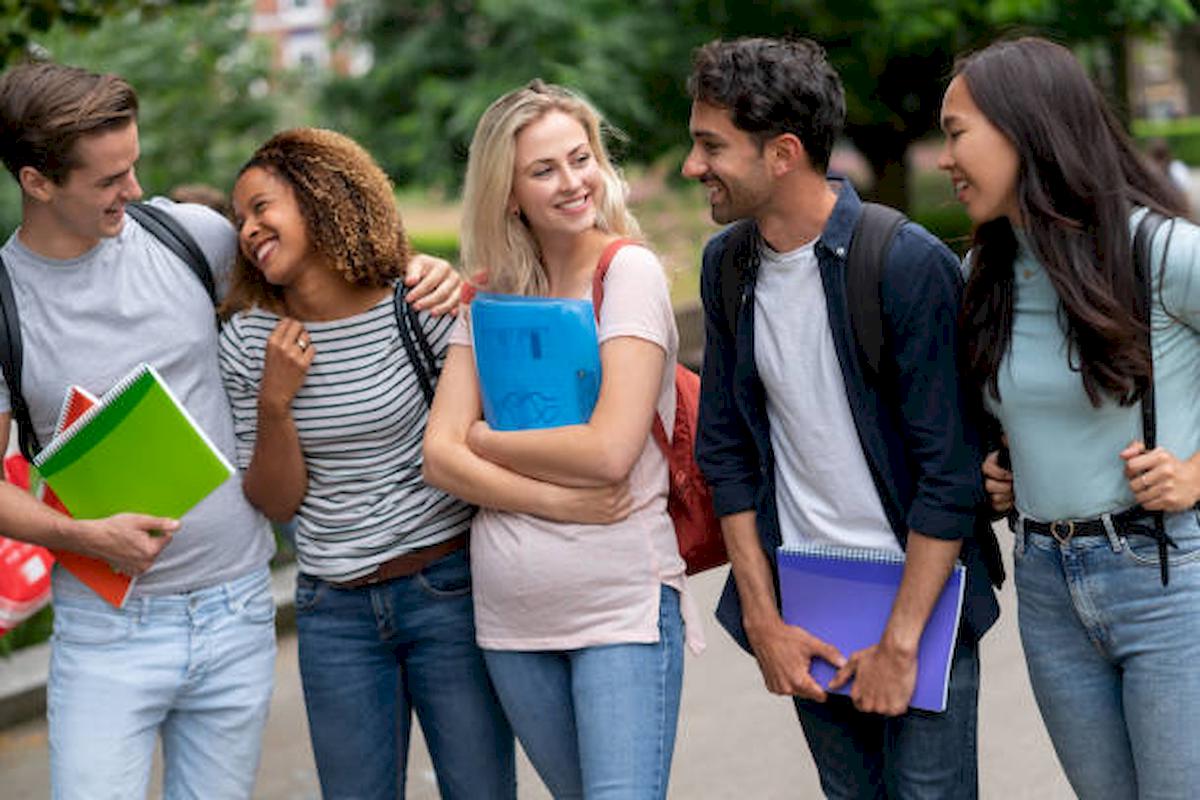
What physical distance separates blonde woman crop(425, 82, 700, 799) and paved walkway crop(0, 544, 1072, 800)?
6.28 feet

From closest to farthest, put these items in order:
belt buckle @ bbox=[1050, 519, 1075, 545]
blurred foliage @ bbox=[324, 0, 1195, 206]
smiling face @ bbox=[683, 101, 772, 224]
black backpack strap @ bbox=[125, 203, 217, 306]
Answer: belt buckle @ bbox=[1050, 519, 1075, 545], smiling face @ bbox=[683, 101, 772, 224], black backpack strap @ bbox=[125, 203, 217, 306], blurred foliage @ bbox=[324, 0, 1195, 206]

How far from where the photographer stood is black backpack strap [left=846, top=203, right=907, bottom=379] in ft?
8.91

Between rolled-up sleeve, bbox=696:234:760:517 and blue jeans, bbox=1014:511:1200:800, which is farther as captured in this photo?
rolled-up sleeve, bbox=696:234:760:517

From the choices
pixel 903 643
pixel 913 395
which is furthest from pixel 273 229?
pixel 903 643

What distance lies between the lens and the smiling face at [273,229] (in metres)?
3.11

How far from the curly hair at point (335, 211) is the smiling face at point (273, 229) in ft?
0.05

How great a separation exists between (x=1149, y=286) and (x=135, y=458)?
1786mm

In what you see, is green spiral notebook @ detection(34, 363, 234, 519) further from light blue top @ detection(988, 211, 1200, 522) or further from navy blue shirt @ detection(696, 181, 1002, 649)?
light blue top @ detection(988, 211, 1200, 522)

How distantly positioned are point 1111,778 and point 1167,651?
282 millimetres

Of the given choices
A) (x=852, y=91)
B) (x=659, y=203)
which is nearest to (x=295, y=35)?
(x=659, y=203)

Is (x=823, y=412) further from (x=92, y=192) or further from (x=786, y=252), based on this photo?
(x=92, y=192)

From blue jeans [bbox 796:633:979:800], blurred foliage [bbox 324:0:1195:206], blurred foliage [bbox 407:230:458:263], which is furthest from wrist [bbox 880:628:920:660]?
blurred foliage [bbox 407:230:458:263]

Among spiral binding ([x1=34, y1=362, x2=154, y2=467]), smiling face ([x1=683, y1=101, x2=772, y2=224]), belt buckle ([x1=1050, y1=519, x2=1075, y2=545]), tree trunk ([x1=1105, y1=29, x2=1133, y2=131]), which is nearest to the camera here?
belt buckle ([x1=1050, y1=519, x2=1075, y2=545])

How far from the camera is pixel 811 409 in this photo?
9.32 feet
